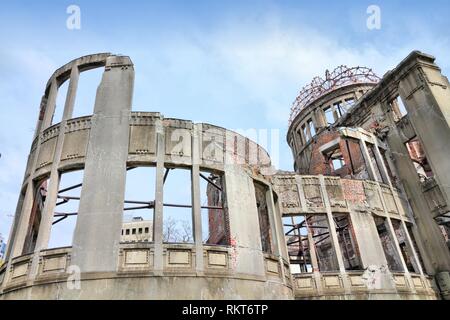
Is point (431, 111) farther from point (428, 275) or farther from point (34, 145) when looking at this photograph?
point (34, 145)

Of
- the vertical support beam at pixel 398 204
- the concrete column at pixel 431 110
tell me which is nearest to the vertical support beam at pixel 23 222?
the vertical support beam at pixel 398 204

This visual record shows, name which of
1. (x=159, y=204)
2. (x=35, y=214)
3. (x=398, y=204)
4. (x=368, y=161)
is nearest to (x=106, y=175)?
(x=159, y=204)

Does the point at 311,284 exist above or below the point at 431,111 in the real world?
below

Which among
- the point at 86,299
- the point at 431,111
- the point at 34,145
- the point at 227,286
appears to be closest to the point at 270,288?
the point at 227,286

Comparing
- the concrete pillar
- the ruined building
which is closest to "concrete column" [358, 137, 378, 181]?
the ruined building

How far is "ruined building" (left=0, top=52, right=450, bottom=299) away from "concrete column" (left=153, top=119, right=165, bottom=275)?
0.11 feet

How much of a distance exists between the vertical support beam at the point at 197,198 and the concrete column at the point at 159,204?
109 cm

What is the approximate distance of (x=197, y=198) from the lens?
11219 mm

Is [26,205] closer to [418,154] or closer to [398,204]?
[398,204]

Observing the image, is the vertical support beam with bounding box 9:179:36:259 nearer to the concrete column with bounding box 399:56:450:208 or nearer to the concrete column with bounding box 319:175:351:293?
the concrete column with bounding box 319:175:351:293

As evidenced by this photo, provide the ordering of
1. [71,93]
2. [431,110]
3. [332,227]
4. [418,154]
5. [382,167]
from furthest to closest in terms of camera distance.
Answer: [418,154], [382,167], [431,110], [332,227], [71,93]

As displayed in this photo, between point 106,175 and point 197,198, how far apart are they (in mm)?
3021

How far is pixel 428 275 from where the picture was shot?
57.5ft
